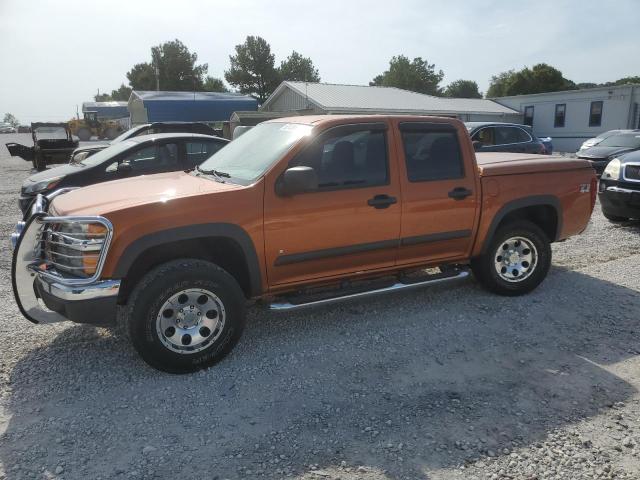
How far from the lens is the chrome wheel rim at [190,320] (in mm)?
3520

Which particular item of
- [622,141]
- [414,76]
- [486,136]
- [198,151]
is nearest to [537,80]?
[414,76]

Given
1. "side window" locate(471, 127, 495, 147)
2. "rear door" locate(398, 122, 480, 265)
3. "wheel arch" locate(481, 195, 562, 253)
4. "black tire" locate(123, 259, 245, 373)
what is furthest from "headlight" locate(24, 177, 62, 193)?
"side window" locate(471, 127, 495, 147)

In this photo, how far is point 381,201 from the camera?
13.6ft

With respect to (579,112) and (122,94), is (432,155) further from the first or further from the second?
(122,94)

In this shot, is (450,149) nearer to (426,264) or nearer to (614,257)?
(426,264)

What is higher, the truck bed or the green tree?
the green tree

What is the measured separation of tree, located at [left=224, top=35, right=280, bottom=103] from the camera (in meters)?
63.4

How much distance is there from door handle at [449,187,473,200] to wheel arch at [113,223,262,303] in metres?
1.96

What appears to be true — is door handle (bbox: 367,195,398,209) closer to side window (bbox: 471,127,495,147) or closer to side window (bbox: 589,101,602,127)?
side window (bbox: 471,127,495,147)

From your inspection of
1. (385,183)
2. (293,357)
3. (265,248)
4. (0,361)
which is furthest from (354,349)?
(0,361)

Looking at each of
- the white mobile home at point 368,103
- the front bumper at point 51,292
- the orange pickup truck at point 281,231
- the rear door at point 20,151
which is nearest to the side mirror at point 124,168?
the orange pickup truck at point 281,231

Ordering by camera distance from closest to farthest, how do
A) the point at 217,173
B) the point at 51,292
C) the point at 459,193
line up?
the point at 51,292 → the point at 217,173 → the point at 459,193

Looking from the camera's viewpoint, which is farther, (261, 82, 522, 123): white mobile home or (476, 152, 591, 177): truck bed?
(261, 82, 522, 123): white mobile home

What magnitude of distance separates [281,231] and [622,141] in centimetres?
1409
